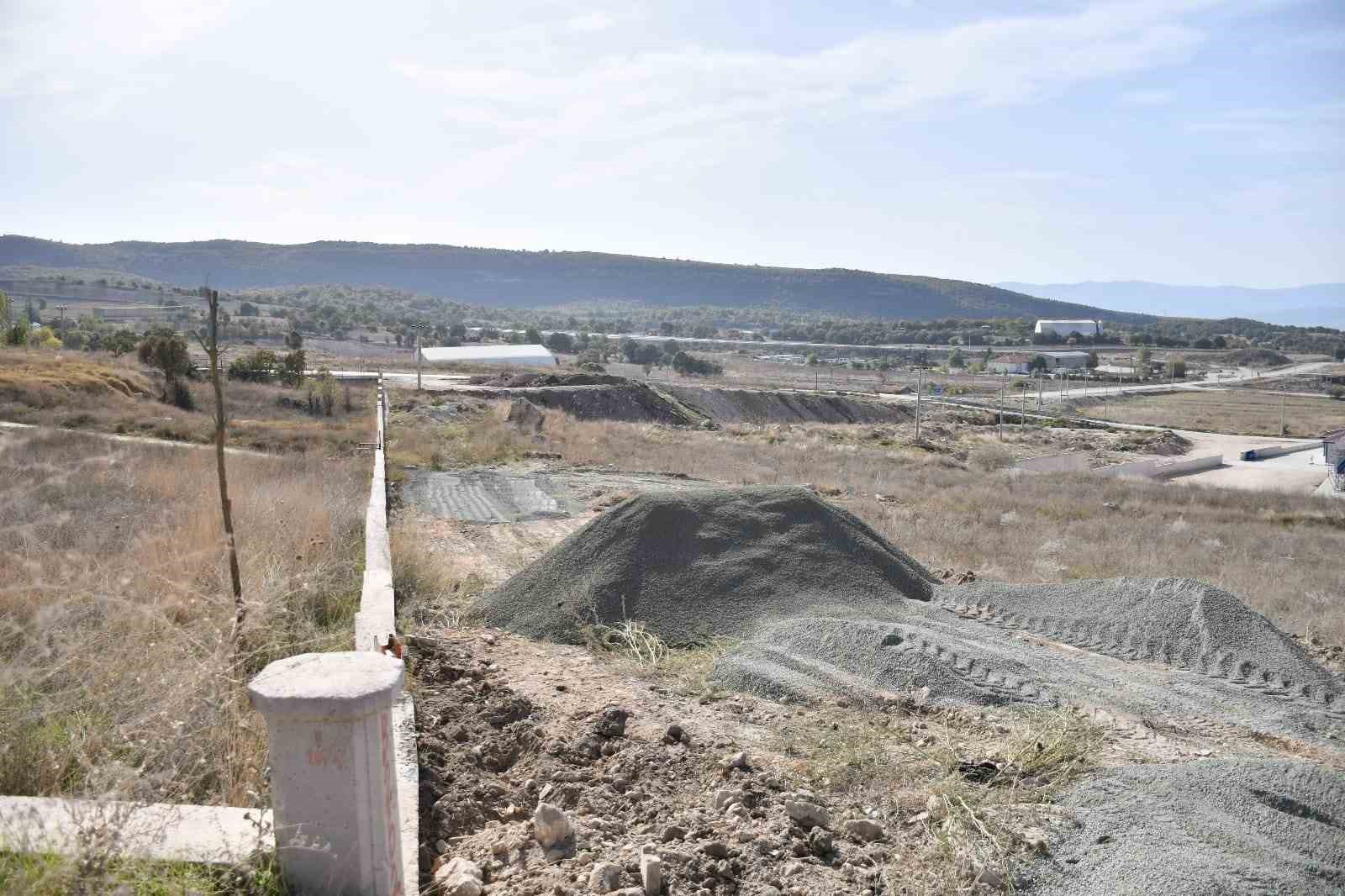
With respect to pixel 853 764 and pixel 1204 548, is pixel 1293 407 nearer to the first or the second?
pixel 1204 548

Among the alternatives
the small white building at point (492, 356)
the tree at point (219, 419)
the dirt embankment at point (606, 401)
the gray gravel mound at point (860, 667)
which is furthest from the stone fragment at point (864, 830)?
the small white building at point (492, 356)

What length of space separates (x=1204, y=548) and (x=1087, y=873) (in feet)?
57.1

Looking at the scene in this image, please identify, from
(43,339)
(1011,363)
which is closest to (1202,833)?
(43,339)

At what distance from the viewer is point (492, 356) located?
307 feet

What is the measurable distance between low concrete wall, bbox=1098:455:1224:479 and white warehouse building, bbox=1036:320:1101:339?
135 meters

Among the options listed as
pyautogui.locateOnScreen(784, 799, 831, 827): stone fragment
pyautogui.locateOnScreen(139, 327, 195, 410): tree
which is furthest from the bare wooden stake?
pyautogui.locateOnScreen(139, 327, 195, 410): tree

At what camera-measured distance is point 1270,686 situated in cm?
899

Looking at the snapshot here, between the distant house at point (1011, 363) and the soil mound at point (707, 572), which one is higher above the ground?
the soil mound at point (707, 572)

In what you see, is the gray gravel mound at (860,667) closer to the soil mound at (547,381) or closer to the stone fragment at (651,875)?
the stone fragment at (651,875)

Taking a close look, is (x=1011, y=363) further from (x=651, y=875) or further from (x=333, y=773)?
(x=333, y=773)

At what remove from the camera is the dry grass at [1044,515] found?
1595 centimetres

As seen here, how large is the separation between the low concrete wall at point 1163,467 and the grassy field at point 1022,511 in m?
5.76

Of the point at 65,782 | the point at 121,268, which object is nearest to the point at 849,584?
the point at 65,782

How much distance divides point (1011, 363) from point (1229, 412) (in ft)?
157
